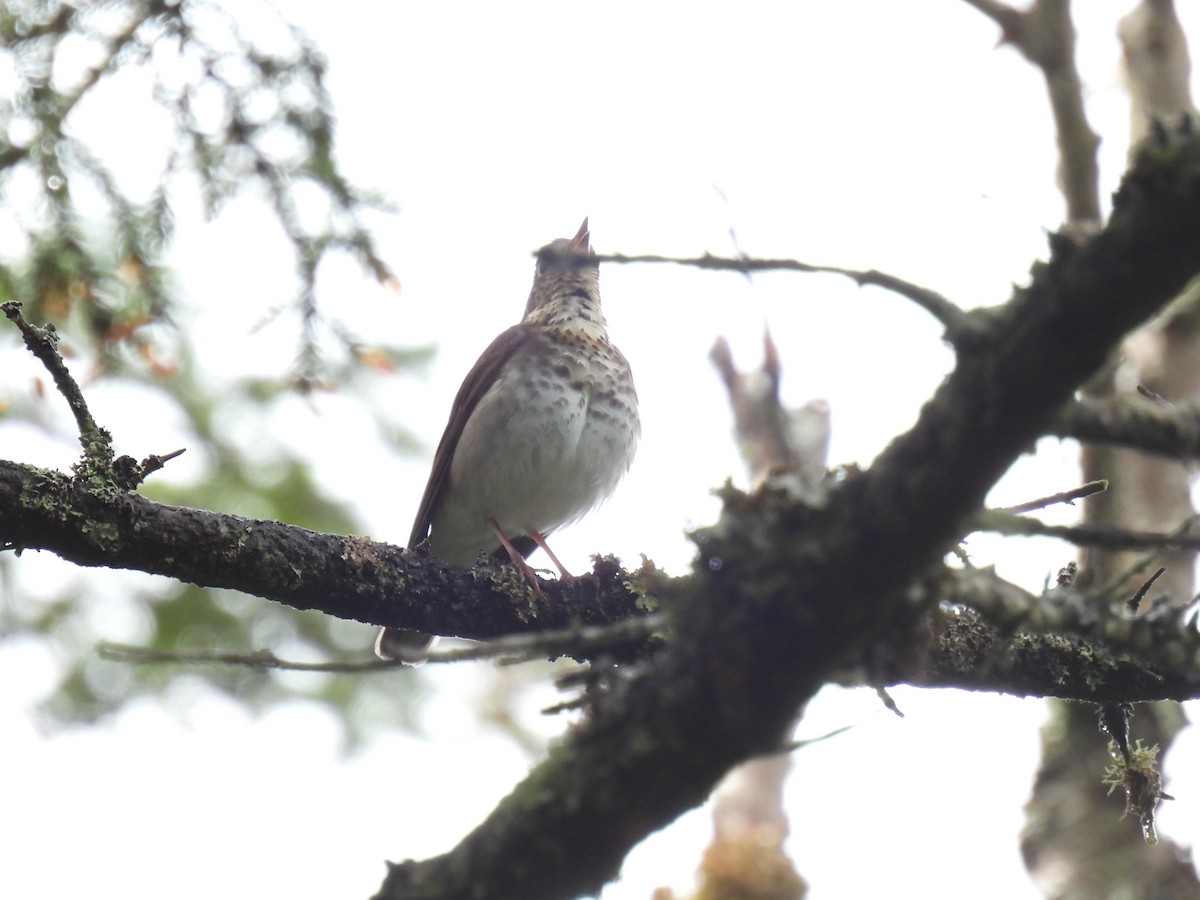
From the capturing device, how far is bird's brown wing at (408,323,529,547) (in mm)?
5617

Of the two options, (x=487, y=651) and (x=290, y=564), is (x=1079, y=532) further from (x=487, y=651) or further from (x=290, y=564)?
(x=290, y=564)

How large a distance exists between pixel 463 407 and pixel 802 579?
4059mm

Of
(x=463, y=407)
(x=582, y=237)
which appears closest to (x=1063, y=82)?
(x=582, y=237)

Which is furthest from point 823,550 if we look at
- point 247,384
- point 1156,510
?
point 247,384

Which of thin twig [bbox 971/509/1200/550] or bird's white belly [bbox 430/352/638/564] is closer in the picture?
thin twig [bbox 971/509/1200/550]

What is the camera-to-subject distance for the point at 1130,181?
154 cm

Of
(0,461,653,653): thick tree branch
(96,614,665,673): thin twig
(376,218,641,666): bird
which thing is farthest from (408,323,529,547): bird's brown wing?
(96,614,665,673): thin twig

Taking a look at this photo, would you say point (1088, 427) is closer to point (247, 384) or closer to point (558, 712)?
point (558, 712)

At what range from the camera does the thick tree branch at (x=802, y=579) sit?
156 cm

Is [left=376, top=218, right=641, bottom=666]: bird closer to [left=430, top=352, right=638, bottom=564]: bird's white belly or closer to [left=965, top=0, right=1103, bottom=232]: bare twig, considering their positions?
[left=430, top=352, right=638, bottom=564]: bird's white belly

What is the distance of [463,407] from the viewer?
569 centimetres

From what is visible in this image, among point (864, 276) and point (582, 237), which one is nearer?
point (864, 276)

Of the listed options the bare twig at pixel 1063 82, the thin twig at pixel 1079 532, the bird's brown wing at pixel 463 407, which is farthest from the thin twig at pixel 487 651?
the bare twig at pixel 1063 82

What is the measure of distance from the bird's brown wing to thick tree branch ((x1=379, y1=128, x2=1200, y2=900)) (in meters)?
3.70
